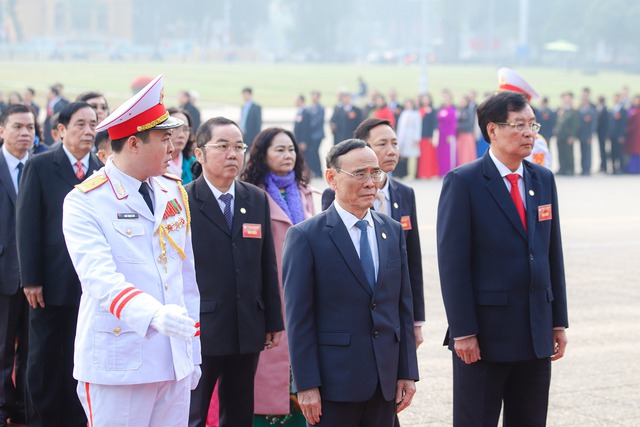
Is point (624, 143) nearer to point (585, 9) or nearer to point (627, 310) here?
point (627, 310)

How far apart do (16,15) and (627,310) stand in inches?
3616

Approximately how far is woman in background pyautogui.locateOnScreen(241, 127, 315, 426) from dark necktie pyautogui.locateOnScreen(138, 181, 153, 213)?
1834 millimetres

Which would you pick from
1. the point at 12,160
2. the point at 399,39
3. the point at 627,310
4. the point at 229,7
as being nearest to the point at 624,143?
the point at 627,310

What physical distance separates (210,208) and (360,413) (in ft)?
5.09

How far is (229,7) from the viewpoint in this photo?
106m

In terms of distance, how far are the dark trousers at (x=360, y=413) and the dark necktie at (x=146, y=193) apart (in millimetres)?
1093

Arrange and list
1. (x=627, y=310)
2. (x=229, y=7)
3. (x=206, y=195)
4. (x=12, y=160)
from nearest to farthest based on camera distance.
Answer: (x=206, y=195) < (x=12, y=160) < (x=627, y=310) < (x=229, y=7)

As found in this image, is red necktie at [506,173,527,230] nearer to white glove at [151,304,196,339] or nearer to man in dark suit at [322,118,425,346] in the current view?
man in dark suit at [322,118,425,346]

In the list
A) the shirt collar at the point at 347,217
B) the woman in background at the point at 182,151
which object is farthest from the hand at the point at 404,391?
the woman in background at the point at 182,151

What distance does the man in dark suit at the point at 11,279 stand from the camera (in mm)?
6191

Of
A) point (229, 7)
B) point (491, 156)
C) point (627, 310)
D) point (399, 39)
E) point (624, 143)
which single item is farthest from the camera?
point (399, 39)

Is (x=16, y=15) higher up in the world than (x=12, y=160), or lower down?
higher up

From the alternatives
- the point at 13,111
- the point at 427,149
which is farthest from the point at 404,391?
the point at 427,149

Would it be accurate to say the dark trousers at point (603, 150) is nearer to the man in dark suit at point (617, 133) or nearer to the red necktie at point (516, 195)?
the man in dark suit at point (617, 133)
